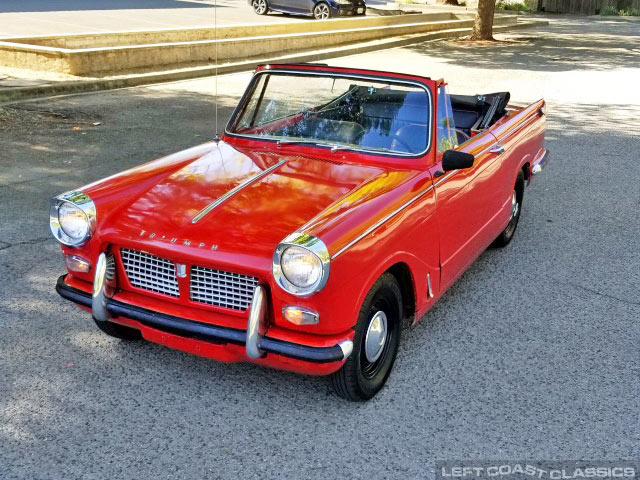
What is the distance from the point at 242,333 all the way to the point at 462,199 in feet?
6.04

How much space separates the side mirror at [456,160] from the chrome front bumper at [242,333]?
53.9 inches

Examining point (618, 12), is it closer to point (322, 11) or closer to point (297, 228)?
point (322, 11)

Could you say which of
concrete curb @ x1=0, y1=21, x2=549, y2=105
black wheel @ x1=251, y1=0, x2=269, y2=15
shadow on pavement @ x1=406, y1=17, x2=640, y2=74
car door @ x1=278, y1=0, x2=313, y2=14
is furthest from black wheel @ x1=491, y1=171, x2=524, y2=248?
black wheel @ x1=251, y1=0, x2=269, y2=15

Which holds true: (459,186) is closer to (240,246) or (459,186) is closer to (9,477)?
(240,246)

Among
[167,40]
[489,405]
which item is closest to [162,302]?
[489,405]

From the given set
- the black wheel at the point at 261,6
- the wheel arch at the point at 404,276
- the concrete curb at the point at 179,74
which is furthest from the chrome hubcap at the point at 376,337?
the black wheel at the point at 261,6

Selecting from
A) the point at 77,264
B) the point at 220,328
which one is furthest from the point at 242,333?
the point at 77,264

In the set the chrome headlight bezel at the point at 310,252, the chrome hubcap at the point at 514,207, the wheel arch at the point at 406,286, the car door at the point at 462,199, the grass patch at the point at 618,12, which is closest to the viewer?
the chrome headlight bezel at the point at 310,252

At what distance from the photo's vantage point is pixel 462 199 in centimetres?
469

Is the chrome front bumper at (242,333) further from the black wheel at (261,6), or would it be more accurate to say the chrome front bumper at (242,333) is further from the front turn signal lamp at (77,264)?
the black wheel at (261,6)

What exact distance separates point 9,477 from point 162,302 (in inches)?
39.8

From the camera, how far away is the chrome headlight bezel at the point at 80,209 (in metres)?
3.88

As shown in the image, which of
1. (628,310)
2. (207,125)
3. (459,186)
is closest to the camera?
(459,186)

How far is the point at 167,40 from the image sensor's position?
1580cm
